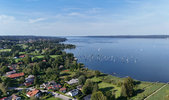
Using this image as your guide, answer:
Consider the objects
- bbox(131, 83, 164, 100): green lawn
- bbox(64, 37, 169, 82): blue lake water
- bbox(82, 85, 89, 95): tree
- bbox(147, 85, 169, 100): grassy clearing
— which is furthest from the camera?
bbox(64, 37, 169, 82): blue lake water

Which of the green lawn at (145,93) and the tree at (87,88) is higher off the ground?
the tree at (87,88)

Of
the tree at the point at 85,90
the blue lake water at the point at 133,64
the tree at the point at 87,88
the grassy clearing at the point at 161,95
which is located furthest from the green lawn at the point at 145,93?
the tree at the point at 85,90

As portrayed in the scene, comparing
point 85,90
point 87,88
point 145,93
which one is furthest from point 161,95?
point 85,90

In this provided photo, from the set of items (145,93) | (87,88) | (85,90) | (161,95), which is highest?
(87,88)

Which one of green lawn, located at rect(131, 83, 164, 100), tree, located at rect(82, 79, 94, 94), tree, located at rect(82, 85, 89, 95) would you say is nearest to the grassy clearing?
green lawn, located at rect(131, 83, 164, 100)

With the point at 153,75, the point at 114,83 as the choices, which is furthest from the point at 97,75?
the point at 153,75

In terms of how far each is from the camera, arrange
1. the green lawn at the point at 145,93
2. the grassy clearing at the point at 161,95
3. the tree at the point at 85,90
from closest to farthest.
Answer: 1. the grassy clearing at the point at 161,95
2. the green lawn at the point at 145,93
3. the tree at the point at 85,90

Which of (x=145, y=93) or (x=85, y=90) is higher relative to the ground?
(x=85, y=90)

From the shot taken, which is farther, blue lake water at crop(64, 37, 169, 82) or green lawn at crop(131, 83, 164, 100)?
blue lake water at crop(64, 37, 169, 82)

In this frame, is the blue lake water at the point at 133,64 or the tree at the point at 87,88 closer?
the tree at the point at 87,88

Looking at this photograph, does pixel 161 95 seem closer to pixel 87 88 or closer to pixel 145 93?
pixel 145 93

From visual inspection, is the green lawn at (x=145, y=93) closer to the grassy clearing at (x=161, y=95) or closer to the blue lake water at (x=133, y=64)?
the grassy clearing at (x=161, y=95)

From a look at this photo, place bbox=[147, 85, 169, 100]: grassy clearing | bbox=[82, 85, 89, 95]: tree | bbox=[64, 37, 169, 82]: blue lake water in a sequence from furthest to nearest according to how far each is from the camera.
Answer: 1. bbox=[64, 37, 169, 82]: blue lake water
2. bbox=[82, 85, 89, 95]: tree
3. bbox=[147, 85, 169, 100]: grassy clearing

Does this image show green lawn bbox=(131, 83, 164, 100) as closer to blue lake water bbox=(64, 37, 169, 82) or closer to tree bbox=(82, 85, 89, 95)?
blue lake water bbox=(64, 37, 169, 82)
